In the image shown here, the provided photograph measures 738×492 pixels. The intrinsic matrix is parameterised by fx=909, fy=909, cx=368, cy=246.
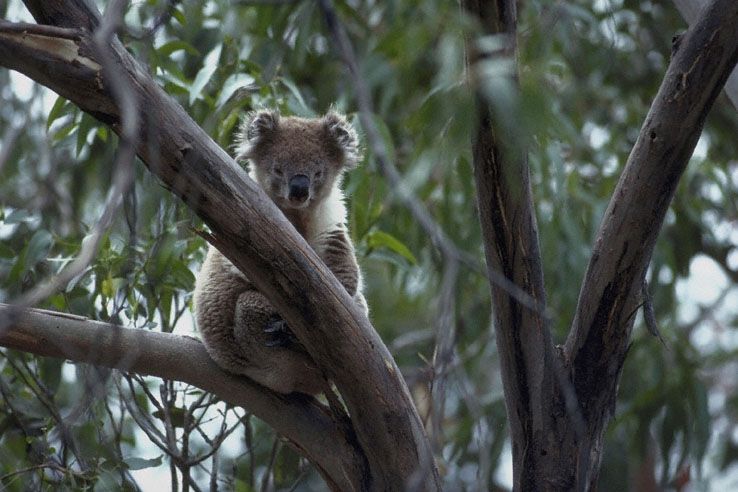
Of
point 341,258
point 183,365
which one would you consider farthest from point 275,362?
point 341,258

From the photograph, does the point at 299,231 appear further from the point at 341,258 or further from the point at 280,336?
the point at 280,336

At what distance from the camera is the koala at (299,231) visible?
8.25ft

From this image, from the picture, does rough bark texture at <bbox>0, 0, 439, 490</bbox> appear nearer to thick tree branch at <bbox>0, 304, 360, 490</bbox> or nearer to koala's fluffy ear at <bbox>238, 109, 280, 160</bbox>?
thick tree branch at <bbox>0, 304, 360, 490</bbox>

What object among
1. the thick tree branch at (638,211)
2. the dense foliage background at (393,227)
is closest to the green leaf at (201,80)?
the dense foliage background at (393,227)

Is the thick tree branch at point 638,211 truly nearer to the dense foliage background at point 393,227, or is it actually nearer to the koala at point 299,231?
the dense foliage background at point 393,227

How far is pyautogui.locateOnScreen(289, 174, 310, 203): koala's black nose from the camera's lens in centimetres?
296

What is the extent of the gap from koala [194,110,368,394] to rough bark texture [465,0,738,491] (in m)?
0.56

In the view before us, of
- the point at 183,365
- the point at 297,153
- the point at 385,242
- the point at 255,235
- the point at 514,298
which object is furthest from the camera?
the point at 385,242

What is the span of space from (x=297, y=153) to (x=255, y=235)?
3.80 feet

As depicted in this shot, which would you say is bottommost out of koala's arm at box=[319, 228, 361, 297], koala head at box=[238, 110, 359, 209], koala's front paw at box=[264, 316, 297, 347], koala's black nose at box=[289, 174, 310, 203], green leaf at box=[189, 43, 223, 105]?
koala's front paw at box=[264, 316, 297, 347]

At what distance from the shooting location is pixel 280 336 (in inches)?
99.6

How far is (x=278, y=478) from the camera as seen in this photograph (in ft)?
10.8

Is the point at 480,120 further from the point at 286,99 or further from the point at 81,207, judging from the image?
the point at 81,207

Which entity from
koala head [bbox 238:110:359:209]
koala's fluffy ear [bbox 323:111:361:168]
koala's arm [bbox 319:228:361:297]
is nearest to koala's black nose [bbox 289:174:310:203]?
koala head [bbox 238:110:359:209]
